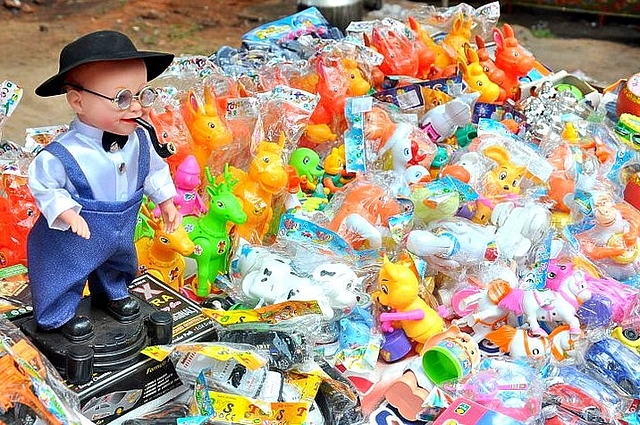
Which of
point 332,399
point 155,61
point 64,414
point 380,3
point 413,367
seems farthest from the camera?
point 380,3

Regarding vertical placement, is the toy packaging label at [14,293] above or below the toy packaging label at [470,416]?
above

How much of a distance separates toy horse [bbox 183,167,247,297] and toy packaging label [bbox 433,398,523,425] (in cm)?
66

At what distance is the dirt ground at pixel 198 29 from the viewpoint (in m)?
5.32

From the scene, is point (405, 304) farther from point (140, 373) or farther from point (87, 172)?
point (87, 172)

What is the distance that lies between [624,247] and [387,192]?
661 mm

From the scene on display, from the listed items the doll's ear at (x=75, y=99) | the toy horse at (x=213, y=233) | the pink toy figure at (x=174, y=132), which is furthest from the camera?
the pink toy figure at (x=174, y=132)

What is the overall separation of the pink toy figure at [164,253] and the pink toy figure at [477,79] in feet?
4.29

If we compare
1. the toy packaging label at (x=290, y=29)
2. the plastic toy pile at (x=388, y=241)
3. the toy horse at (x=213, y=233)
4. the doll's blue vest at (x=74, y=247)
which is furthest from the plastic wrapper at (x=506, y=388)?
the toy packaging label at (x=290, y=29)

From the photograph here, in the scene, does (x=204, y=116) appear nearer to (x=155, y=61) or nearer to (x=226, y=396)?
(x=155, y=61)

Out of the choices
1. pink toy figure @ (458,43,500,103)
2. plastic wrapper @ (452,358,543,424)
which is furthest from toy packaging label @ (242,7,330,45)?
plastic wrapper @ (452,358,543,424)

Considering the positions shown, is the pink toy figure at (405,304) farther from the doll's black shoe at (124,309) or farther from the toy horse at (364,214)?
the doll's black shoe at (124,309)

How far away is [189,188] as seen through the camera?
1.94 m

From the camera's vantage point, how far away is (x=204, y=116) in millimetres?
2066

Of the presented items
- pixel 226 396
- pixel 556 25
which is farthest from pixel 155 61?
pixel 556 25
